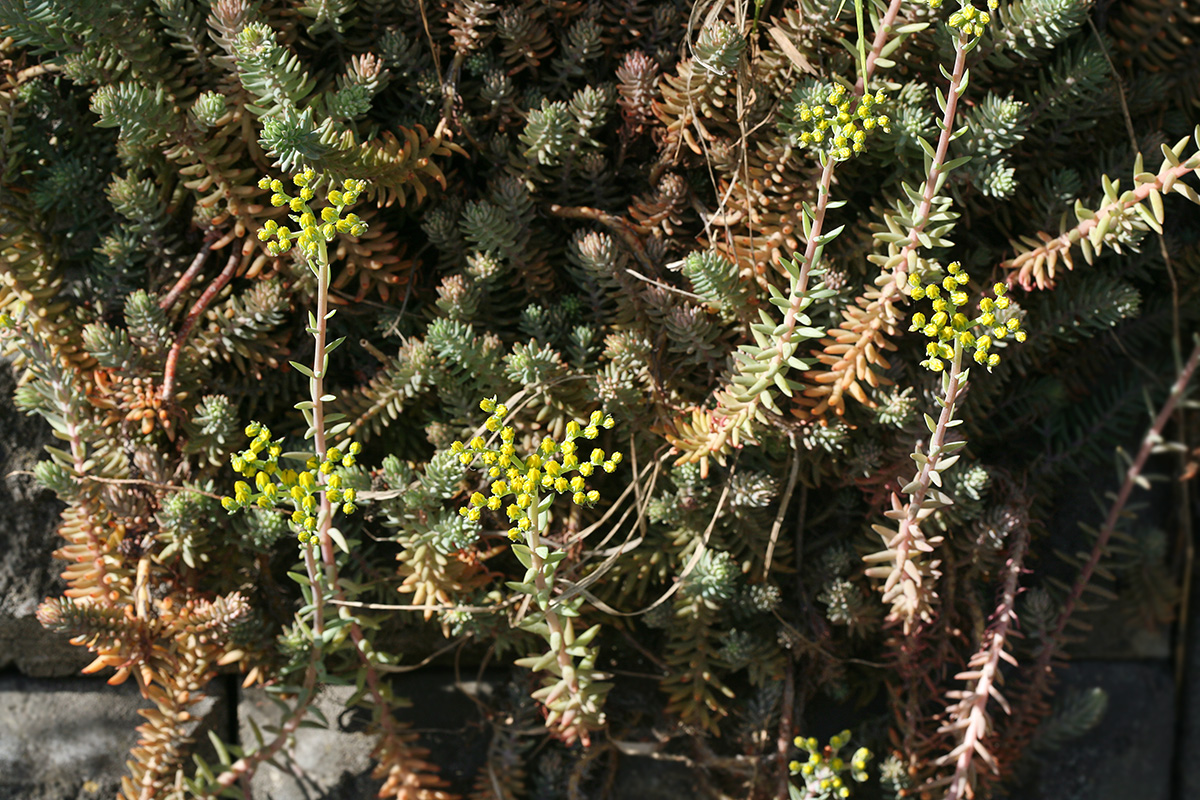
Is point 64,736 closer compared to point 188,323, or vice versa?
point 188,323

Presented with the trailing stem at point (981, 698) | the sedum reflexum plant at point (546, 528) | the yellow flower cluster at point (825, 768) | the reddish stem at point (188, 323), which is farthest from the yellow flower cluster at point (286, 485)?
the trailing stem at point (981, 698)

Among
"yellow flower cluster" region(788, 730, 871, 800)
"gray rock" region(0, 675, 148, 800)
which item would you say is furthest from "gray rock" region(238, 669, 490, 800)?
"yellow flower cluster" region(788, 730, 871, 800)

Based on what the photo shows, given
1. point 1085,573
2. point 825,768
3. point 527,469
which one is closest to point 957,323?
point 527,469

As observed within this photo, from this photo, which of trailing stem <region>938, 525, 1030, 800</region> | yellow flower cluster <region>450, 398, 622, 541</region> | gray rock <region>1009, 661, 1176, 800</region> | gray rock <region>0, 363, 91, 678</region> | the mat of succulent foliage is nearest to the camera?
yellow flower cluster <region>450, 398, 622, 541</region>

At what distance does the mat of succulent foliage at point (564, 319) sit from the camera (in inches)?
56.2

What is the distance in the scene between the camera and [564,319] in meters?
1.60

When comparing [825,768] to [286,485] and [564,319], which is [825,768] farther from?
[286,485]

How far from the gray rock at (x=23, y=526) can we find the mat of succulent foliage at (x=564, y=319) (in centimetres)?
8

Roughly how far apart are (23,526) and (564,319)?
1.07 metres

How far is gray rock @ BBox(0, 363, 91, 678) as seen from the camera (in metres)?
1.67

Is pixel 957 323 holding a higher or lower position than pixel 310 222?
lower

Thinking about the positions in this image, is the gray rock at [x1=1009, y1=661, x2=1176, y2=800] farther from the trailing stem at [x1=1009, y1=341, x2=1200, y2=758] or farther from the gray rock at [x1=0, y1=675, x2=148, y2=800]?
the gray rock at [x1=0, y1=675, x2=148, y2=800]

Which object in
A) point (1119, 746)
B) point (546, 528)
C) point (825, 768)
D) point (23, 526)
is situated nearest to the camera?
point (546, 528)

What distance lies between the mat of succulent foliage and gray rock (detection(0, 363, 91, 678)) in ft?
0.26
